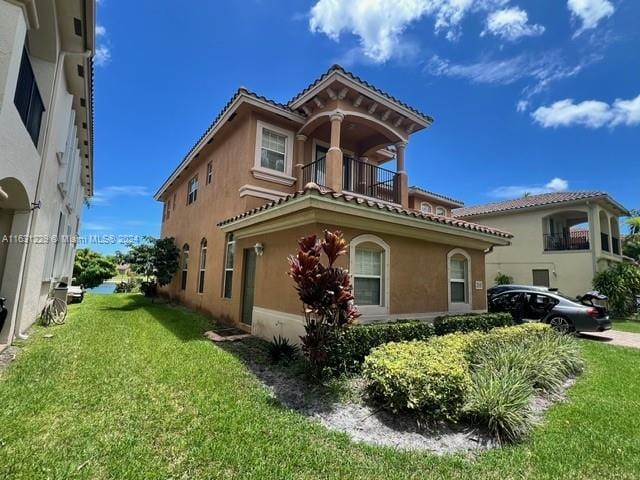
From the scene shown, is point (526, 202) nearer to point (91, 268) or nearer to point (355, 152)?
point (355, 152)

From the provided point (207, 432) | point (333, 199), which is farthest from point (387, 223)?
point (207, 432)

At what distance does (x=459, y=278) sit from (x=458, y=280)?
9 cm

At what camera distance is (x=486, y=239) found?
10609 mm

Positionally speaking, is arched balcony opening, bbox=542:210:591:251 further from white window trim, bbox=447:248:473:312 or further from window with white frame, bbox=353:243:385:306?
window with white frame, bbox=353:243:385:306

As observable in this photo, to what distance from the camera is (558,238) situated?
68.5 ft

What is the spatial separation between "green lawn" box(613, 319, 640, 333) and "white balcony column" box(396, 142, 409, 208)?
11.9 metres

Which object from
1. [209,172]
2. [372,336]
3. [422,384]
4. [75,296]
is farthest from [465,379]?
[75,296]

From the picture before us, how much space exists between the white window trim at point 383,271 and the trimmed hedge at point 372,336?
736 mm

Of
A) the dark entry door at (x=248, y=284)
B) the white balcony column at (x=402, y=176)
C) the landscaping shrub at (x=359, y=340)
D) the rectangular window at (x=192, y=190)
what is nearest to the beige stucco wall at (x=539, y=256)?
the white balcony column at (x=402, y=176)

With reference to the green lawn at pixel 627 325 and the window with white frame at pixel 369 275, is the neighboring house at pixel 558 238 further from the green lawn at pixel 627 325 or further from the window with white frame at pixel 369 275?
Answer: the window with white frame at pixel 369 275

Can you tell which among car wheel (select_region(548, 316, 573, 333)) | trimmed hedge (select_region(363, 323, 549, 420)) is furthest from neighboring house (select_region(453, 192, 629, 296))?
trimmed hedge (select_region(363, 323, 549, 420))

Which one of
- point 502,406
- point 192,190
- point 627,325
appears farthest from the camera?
point 192,190

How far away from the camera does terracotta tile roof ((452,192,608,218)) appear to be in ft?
64.6

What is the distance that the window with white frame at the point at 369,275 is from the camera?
25.9 ft
